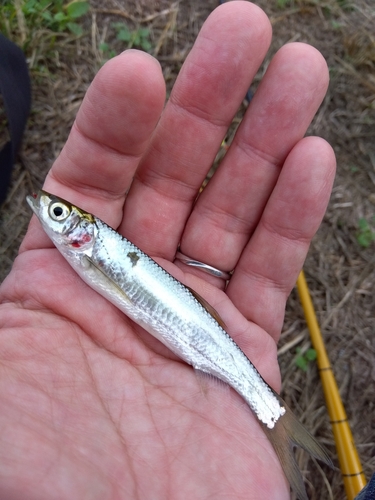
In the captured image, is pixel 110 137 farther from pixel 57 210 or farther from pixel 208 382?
pixel 208 382

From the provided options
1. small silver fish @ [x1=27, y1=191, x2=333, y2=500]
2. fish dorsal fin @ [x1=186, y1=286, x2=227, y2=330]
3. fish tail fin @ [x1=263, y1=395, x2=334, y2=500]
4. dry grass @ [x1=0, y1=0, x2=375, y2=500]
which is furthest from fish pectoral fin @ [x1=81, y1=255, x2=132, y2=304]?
dry grass @ [x1=0, y1=0, x2=375, y2=500]

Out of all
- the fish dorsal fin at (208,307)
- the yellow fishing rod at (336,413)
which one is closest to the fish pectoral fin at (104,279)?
the fish dorsal fin at (208,307)

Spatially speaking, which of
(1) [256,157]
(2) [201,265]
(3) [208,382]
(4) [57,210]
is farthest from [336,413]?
(4) [57,210]

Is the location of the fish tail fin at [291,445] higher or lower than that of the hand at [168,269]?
lower

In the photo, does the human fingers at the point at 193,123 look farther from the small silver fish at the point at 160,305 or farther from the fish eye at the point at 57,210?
the fish eye at the point at 57,210

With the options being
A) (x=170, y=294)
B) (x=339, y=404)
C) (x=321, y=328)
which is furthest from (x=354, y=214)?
(x=170, y=294)

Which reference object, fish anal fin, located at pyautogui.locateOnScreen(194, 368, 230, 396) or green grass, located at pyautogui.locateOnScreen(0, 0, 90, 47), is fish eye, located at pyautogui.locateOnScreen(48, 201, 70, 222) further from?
green grass, located at pyautogui.locateOnScreen(0, 0, 90, 47)
